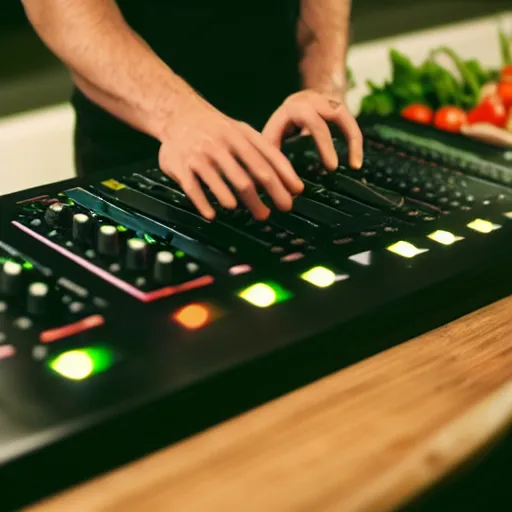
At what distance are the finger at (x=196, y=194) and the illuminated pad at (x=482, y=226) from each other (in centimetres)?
26

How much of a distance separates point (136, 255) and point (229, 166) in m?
0.14

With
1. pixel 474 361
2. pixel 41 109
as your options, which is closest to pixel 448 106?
pixel 41 109

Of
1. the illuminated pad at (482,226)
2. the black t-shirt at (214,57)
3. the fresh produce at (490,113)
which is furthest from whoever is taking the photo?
the fresh produce at (490,113)

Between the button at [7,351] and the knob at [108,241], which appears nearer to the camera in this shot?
the button at [7,351]

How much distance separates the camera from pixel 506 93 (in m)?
1.58

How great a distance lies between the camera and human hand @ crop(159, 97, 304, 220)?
2.11ft

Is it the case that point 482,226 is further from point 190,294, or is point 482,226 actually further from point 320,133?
point 190,294

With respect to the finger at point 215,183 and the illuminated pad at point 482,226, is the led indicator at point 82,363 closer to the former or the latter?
the finger at point 215,183

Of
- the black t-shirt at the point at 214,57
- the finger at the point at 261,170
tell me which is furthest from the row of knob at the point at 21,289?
the black t-shirt at the point at 214,57

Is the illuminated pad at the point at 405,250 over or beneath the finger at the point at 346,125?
beneath

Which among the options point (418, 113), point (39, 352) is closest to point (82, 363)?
point (39, 352)

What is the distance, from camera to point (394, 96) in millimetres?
1631

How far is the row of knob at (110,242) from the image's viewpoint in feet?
1.79

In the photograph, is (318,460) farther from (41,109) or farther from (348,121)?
(41,109)
